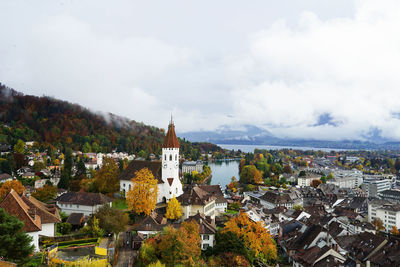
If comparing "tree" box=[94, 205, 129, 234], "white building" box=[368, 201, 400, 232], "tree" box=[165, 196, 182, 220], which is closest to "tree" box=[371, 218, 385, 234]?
"white building" box=[368, 201, 400, 232]

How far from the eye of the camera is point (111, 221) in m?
A: 23.8

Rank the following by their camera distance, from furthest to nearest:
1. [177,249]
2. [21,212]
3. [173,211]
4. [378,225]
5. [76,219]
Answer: [378,225] < [173,211] < [76,219] < [177,249] < [21,212]

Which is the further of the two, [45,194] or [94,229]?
[45,194]

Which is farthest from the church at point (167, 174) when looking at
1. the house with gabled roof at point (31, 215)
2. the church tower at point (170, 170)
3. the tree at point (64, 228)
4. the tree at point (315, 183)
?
the tree at point (315, 183)

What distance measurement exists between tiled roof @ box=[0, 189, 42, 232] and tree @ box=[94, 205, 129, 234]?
16.0ft

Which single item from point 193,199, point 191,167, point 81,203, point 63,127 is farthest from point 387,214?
point 63,127

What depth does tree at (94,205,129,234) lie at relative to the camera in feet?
78.0

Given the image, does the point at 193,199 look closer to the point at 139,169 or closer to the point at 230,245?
the point at 139,169

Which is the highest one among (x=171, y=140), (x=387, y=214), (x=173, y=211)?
(x=171, y=140)

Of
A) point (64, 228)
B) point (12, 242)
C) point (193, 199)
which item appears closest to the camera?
point (12, 242)

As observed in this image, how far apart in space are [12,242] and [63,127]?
10001cm

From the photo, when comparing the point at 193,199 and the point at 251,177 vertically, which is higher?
the point at 193,199

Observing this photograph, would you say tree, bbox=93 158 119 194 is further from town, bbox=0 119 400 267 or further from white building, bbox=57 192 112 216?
white building, bbox=57 192 112 216

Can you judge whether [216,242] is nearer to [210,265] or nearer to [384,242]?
[210,265]
